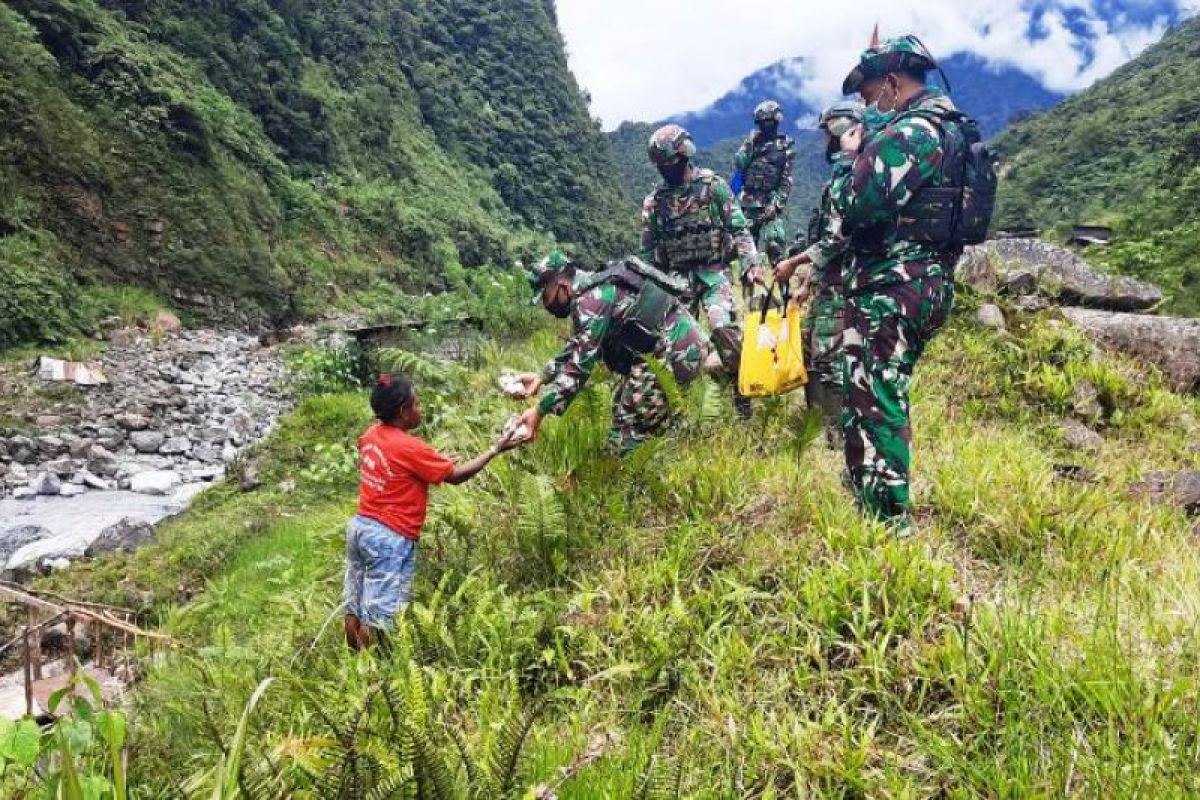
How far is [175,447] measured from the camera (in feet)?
33.9

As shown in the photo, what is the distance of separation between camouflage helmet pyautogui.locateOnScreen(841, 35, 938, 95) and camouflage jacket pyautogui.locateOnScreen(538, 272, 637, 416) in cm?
149

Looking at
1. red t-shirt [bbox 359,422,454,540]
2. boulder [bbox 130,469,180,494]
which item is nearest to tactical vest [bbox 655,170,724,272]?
red t-shirt [bbox 359,422,454,540]

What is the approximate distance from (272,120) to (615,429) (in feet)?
90.1

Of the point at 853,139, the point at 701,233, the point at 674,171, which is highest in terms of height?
the point at 674,171

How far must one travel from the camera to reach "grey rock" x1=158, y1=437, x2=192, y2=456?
33.8 ft

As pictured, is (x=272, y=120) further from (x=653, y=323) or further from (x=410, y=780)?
(x=410, y=780)

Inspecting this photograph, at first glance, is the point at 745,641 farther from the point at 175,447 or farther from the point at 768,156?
the point at 175,447

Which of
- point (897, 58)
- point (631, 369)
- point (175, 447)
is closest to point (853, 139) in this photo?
point (897, 58)

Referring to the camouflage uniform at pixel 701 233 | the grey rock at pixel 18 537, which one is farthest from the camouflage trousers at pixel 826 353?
the grey rock at pixel 18 537

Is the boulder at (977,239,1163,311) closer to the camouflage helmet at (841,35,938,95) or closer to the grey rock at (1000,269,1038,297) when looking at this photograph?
the grey rock at (1000,269,1038,297)

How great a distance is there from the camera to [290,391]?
13109 mm

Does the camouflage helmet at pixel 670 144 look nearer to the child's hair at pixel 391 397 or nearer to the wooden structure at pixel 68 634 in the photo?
the child's hair at pixel 391 397

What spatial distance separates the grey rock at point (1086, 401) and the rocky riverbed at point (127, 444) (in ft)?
26.2

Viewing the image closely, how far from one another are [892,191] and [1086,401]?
10.6 ft
